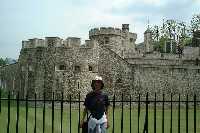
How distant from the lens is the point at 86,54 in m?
35.9

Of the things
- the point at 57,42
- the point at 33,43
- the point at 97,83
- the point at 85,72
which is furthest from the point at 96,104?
the point at 33,43

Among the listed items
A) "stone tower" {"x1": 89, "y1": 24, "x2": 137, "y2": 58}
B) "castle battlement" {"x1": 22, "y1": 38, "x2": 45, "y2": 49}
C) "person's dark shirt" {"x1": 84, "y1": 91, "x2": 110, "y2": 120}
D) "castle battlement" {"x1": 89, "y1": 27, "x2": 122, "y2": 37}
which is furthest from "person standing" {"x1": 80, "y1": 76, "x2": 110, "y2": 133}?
"castle battlement" {"x1": 89, "y1": 27, "x2": 122, "y2": 37}

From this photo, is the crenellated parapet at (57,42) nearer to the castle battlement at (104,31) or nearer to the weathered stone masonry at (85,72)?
the weathered stone masonry at (85,72)

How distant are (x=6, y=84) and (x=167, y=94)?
14.9 meters

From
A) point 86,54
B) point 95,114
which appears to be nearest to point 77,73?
point 86,54

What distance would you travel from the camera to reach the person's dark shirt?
10516 mm

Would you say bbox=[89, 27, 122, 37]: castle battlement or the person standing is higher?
bbox=[89, 27, 122, 37]: castle battlement

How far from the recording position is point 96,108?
1052 cm

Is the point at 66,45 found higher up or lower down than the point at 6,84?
higher up

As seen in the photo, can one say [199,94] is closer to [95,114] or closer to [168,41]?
[168,41]

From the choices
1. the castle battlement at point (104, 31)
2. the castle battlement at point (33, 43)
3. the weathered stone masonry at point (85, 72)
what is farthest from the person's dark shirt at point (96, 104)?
the castle battlement at point (104, 31)

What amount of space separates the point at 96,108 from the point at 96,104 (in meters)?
0.08

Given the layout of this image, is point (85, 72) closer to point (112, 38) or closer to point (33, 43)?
point (33, 43)

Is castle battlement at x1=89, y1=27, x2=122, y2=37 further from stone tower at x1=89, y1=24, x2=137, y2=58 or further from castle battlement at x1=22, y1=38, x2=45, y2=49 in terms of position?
castle battlement at x1=22, y1=38, x2=45, y2=49
